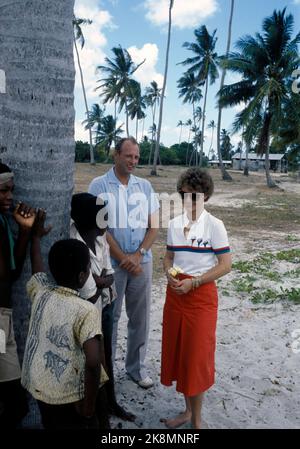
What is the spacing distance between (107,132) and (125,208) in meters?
52.8

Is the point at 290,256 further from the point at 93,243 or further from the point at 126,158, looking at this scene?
the point at 93,243

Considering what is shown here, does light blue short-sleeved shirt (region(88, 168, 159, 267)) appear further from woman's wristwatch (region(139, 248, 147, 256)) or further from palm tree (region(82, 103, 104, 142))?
palm tree (region(82, 103, 104, 142))

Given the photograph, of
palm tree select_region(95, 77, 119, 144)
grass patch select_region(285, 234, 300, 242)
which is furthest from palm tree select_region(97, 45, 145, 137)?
grass patch select_region(285, 234, 300, 242)

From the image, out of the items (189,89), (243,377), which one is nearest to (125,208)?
(243,377)

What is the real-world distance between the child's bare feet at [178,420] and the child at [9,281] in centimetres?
115

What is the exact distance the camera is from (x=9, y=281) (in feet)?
7.52

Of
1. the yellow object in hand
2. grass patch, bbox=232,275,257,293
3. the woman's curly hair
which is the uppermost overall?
the woman's curly hair

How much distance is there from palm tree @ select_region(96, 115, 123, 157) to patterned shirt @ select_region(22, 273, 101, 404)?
5167 cm

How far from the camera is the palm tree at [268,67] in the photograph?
79.7ft

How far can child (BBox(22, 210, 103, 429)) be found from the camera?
1.87 meters

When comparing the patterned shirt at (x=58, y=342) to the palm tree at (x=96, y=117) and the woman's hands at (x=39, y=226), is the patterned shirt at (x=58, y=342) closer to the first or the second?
the woman's hands at (x=39, y=226)

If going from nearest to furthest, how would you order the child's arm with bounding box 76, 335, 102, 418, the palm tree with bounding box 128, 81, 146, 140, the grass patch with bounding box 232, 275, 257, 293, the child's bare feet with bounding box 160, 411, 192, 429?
1. the child's arm with bounding box 76, 335, 102, 418
2. the child's bare feet with bounding box 160, 411, 192, 429
3. the grass patch with bounding box 232, 275, 257, 293
4. the palm tree with bounding box 128, 81, 146, 140

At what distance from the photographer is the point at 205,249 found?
2711 mm

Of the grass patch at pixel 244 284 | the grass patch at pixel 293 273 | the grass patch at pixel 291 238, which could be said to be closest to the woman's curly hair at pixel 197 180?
the grass patch at pixel 244 284
